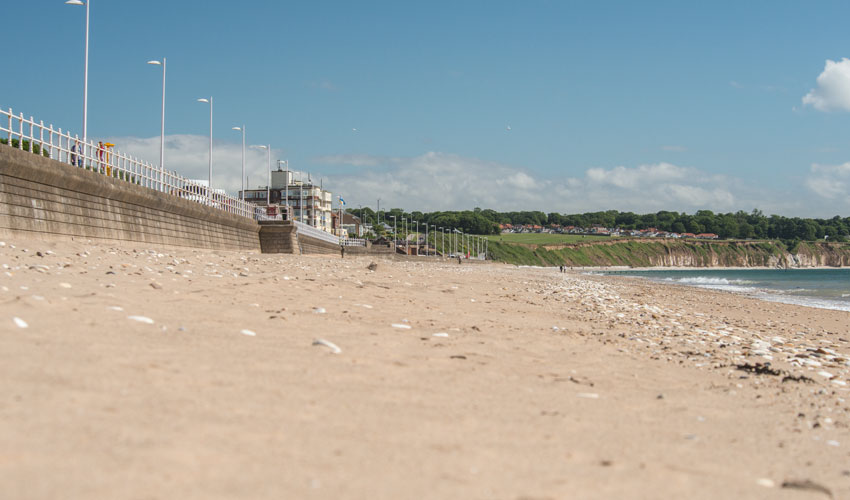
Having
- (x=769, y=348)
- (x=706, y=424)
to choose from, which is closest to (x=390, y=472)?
(x=706, y=424)

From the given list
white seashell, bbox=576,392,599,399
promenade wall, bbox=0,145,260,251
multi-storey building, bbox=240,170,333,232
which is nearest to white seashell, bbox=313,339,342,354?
white seashell, bbox=576,392,599,399

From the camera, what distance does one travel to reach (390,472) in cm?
300

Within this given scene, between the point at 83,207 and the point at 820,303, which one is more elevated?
the point at 83,207

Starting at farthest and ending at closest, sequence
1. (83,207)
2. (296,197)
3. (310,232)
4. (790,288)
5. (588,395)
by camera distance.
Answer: (296,197), (790,288), (310,232), (83,207), (588,395)

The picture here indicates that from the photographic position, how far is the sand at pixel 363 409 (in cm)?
284

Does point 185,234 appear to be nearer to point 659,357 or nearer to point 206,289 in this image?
point 206,289

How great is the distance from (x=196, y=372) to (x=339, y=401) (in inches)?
38.7

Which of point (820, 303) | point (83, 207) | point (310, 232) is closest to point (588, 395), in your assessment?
point (83, 207)

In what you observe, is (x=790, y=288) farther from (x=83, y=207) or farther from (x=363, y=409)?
(x=363, y=409)

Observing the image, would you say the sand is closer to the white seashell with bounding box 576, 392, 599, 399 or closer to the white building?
the white seashell with bounding box 576, 392, 599, 399

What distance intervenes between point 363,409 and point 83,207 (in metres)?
15.2

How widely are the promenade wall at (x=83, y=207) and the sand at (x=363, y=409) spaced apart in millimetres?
6898

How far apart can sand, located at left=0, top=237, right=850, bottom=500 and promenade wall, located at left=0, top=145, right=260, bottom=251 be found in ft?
22.6

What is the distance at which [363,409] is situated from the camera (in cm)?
388
